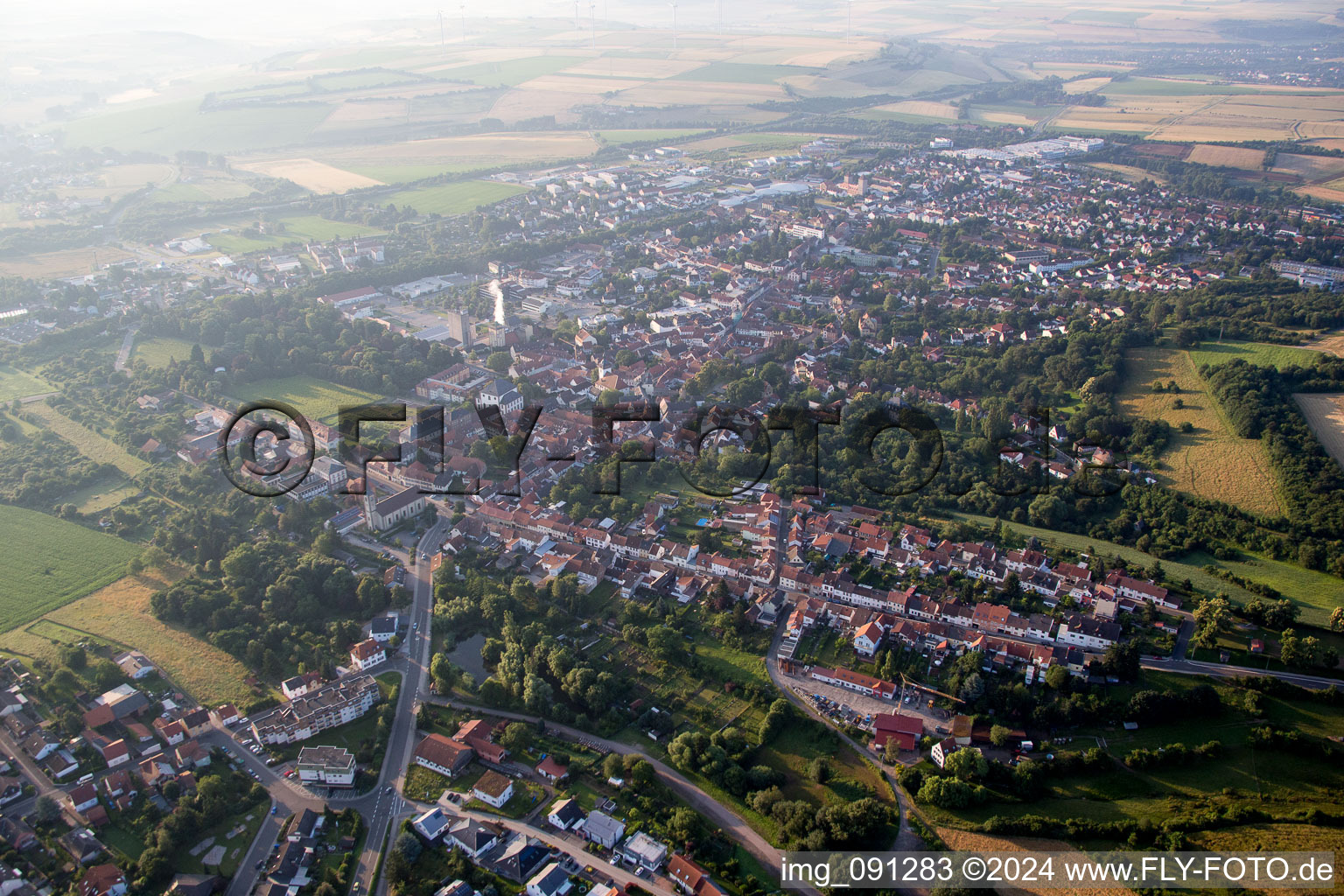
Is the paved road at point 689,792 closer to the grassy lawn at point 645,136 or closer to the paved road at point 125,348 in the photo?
the paved road at point 125,348

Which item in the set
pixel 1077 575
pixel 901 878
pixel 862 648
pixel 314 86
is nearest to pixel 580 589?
pixel 862 648

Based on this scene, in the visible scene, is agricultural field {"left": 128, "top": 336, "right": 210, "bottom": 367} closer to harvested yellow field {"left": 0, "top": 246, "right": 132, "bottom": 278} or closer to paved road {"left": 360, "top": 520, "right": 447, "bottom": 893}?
harvested yellow field {"left": 0, "top": 246, "right": 132, "bottom": 278}

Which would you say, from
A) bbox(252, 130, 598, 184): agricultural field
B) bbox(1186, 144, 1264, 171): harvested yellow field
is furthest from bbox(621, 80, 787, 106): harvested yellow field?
bbox(1186, 144, 1264, 171): harvested yellow field

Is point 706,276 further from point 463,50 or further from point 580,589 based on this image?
point 463,50

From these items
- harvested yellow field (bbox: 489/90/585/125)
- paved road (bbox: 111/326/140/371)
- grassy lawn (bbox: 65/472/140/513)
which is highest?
harvested yellow field (bbox: 489/90/585/125)

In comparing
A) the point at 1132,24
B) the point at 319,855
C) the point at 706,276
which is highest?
the point at 1132,24

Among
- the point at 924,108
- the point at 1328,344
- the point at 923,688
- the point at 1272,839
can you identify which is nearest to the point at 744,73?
the point at 924,108
